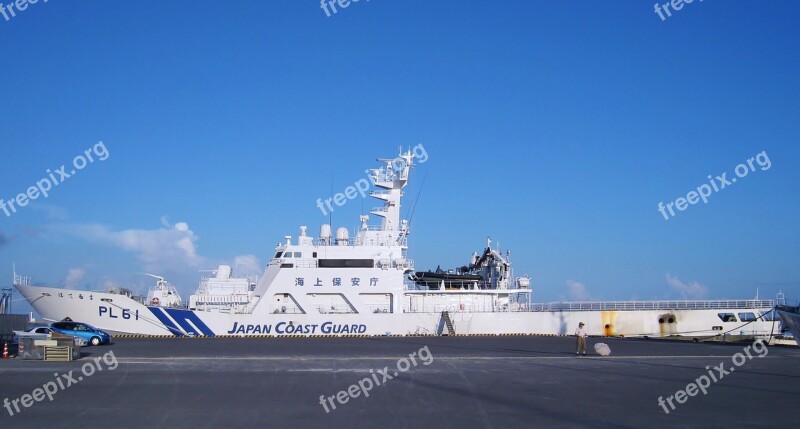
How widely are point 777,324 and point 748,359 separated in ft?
71.8

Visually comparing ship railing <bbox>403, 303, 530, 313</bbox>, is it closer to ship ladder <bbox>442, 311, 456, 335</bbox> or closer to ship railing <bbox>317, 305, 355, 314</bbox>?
ship ladder <bbox>442, 311, 456, 335</bbox>

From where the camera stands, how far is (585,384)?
1412cm

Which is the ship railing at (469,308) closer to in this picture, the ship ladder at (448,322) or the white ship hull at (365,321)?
the white ship hull at (365,321)

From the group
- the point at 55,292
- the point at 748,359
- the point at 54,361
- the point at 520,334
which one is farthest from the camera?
the point at 520,334

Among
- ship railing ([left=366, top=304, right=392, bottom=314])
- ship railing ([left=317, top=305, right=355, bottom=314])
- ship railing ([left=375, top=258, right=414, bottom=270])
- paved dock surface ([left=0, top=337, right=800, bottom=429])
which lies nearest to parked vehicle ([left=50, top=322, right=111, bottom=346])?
paved dock surface ([left=0, top=337, right=800, bottom=429])

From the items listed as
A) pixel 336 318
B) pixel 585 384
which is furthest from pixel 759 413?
pixel 336 318

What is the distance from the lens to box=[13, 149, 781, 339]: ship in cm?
3459

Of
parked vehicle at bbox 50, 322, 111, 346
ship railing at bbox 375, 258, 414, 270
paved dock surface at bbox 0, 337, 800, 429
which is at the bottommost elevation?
paved dock surface at bbox 0, 337, 800, 429

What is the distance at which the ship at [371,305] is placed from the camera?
113 feet

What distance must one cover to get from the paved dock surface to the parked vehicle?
241 inches

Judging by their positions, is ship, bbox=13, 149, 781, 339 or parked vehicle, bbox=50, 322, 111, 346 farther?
ship, bbox=13, 149, 781, 339

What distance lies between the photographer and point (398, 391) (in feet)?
42.4

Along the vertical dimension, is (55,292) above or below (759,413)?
above

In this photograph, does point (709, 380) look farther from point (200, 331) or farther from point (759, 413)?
point (200, 331)
